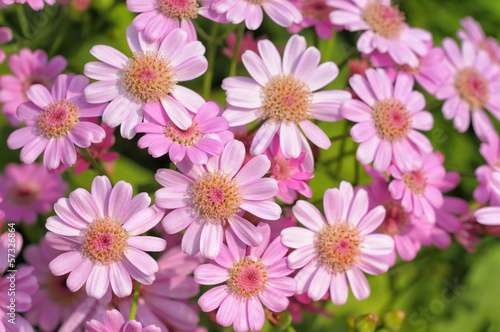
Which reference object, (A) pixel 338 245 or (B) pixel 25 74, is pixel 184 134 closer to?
(A) pixel 338 245

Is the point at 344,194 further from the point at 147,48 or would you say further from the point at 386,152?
the point at 147,48

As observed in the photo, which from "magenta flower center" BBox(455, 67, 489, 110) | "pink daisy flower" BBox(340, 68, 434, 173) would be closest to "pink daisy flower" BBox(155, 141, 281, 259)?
"pink daisy flower" BBox(340, 68, 434, 173)

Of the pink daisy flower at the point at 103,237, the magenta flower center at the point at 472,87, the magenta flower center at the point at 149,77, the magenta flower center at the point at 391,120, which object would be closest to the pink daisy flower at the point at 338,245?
the magenta flower center at the point at 391,120

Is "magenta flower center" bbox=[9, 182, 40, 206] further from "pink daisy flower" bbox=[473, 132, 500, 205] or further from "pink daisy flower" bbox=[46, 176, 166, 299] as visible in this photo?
"pink daisy flower" bbox=[473, 132, 500, 205]

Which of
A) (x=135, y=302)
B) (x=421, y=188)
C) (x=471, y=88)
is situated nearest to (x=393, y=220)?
(x=421, y=188)

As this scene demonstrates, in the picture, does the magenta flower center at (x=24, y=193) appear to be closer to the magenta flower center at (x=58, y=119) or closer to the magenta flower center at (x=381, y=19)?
the magenta flower center at (x=58, y=119)

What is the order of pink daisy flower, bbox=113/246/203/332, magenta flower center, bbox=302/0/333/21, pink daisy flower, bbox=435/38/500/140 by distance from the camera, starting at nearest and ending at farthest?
1. pink daisy flower, bbox=113/246/203/332
2. magenta flower center, bbox=302/0/333/21
3. pink daisy flower, bbox=435/38/500/140
